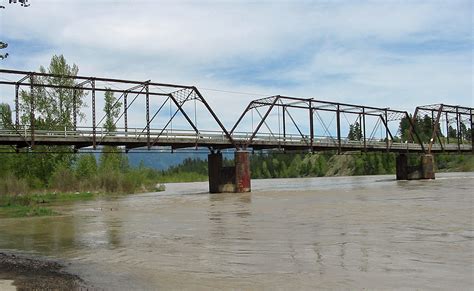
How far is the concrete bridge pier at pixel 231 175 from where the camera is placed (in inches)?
2512

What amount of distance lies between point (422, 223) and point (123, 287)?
16.3m

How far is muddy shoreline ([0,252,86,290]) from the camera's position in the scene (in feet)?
36.4

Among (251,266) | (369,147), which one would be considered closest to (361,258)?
(251,266)

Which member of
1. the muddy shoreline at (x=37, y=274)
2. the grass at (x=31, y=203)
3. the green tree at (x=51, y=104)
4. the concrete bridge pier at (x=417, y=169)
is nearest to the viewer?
the muddy shoreline at (x=37, y=274)

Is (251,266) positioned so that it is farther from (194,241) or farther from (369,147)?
(369,147)

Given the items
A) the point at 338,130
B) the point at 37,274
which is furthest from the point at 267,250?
A: the point at 338,130

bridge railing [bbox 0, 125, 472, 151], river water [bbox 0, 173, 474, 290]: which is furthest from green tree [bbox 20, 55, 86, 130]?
river water [bbox 0, 173, 474, 290]

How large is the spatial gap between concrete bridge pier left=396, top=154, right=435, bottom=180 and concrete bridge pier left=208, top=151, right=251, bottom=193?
4369 cm

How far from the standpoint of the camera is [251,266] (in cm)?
1391

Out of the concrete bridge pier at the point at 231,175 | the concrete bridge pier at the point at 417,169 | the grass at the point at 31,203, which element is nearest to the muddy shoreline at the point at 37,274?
the grass at the point at 31,203

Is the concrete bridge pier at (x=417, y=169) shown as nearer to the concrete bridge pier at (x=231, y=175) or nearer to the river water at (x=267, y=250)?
the concrete bridge pier at (x=231, y=175)

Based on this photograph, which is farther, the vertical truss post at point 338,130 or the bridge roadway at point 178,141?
the vertical truss post at point 338,130

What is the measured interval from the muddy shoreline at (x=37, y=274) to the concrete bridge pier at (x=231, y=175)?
159 ft

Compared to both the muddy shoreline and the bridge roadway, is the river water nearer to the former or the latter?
the muddy shoreline
